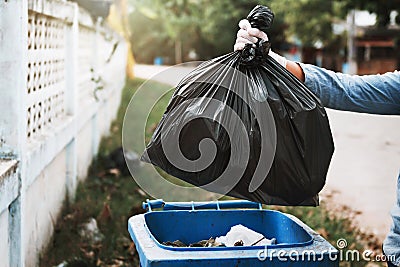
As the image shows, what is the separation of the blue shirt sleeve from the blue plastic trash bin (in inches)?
20.8

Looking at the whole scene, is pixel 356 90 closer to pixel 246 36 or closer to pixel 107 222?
pixel 246 36

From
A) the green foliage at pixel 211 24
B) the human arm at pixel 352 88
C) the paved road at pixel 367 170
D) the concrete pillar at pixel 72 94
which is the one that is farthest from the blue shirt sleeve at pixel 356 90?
the green foliage at pixel 211 24

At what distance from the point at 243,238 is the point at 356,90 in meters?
0.77

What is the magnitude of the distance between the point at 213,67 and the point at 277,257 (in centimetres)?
78

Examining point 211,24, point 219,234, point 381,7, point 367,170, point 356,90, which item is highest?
point 381,7

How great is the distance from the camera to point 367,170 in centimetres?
892

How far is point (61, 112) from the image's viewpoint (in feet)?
18.0

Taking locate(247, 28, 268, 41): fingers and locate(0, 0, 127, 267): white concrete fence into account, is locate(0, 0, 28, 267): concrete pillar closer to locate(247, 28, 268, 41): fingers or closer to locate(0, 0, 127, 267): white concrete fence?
locate(0, 0, 127, 267): white concrete fence

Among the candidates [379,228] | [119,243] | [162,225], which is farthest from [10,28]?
[379,228]

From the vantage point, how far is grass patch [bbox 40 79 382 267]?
449 cm

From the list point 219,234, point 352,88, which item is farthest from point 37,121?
point 352,88

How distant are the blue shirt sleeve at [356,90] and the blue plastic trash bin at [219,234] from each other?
53cm

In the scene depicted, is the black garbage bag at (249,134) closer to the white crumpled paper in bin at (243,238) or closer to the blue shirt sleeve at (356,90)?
the white crumpled paper in bin at (243,238)

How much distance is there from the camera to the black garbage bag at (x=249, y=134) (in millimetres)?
2492
